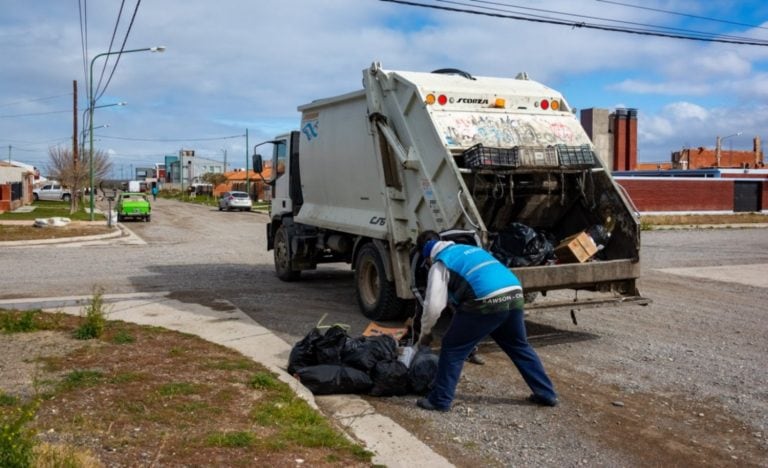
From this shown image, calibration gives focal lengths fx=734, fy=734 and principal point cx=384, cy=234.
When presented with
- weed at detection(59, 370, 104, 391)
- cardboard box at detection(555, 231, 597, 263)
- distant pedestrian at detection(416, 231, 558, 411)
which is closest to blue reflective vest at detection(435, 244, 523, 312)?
distant pedestrian at detection(416, 231, 558, 411)

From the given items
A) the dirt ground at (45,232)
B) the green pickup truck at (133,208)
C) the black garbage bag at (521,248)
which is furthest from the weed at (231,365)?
the green pickup truck at (133,208)

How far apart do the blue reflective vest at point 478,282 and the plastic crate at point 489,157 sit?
7.71 feet

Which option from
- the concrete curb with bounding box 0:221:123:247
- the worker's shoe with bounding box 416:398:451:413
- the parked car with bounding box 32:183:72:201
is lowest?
the worker's shoe with bounding box 416:398:451:413

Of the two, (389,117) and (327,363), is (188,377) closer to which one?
(327,363)

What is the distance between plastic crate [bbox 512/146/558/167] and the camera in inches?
317

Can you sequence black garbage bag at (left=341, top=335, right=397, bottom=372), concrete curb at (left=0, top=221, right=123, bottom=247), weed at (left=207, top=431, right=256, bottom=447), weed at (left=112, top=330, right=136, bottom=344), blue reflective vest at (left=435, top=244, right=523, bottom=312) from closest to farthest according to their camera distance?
weed at (left=207, top=431, right=256, bottom=447) < blue reflective vest at (left=435, top=244, right=523, bottom=312) < black garbage bag at (left=341, top=335, right=397, bottom=372) < weed at (left=112, top=330, right=136, bottom=344) < concrete curb at (left=0, top=221, right=123, bottom=247)

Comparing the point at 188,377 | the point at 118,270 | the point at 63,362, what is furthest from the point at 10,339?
the point at 118,270

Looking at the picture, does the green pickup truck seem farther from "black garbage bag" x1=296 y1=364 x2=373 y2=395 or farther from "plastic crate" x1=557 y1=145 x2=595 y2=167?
"black garbage bag" x1=296 y1=364 x2=373 y2=395

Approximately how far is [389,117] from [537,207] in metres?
2.09

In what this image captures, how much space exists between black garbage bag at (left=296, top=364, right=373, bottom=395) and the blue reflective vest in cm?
110

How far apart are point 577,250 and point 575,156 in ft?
3.65

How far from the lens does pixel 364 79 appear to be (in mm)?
9062

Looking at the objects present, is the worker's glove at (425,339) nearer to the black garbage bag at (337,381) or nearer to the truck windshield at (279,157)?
the black garbage bag at (337,381)

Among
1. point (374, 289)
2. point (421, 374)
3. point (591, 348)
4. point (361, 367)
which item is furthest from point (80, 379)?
point (591, 348)
